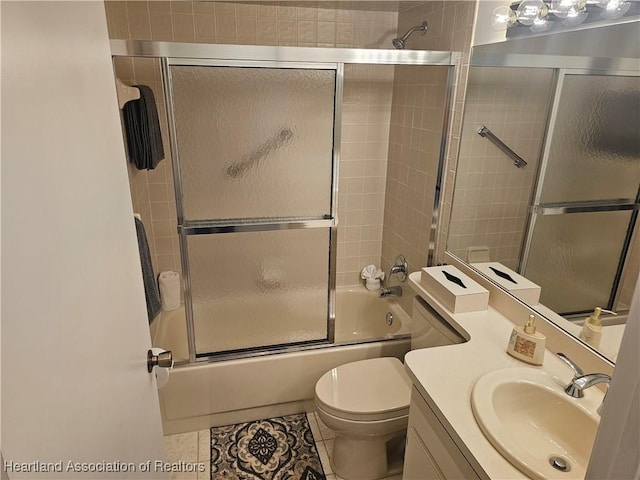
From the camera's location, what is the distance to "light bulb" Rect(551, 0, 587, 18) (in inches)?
49.8

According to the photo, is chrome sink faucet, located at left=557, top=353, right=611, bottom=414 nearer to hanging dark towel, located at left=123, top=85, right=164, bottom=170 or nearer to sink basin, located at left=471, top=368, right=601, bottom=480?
sink basin, located at left=471, top=368, right=601, bottom=480

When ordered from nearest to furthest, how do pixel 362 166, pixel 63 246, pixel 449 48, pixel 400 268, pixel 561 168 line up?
pixel 63 246 < pixel 561 168 < pixel 449 48 < pixel 400 268 < pixel 362 166

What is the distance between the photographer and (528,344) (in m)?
1.31

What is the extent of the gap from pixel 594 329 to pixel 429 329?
0.64 m

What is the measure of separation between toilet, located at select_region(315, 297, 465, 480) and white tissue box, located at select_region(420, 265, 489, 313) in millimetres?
95

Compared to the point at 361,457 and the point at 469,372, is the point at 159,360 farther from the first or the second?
the point at 361,457

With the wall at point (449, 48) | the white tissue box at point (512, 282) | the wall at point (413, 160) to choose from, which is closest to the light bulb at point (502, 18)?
the wall at point (449, 48)

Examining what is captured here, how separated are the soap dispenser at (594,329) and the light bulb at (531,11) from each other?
100cm

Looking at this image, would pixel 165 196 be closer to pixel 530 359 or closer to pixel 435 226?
pixel 435 226

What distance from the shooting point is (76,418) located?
0.60m

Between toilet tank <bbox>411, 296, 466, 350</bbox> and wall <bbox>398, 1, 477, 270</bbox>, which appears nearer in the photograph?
toilet tank <bbox>411, 296, 466, 350</bbox>

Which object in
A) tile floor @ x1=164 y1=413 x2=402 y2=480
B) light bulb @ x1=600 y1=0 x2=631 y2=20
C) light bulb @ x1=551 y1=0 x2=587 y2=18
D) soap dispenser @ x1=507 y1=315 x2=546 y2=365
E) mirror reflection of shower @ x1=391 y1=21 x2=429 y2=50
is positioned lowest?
tile floor @ x1=164 y1=413 x2=402 y2=480

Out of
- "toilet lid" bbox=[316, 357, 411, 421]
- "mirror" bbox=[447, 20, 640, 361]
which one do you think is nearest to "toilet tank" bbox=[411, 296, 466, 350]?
"toilet lid" bbox=[316, 357, 411, 421]

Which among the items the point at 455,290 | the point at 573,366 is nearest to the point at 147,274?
the point at 455,290
